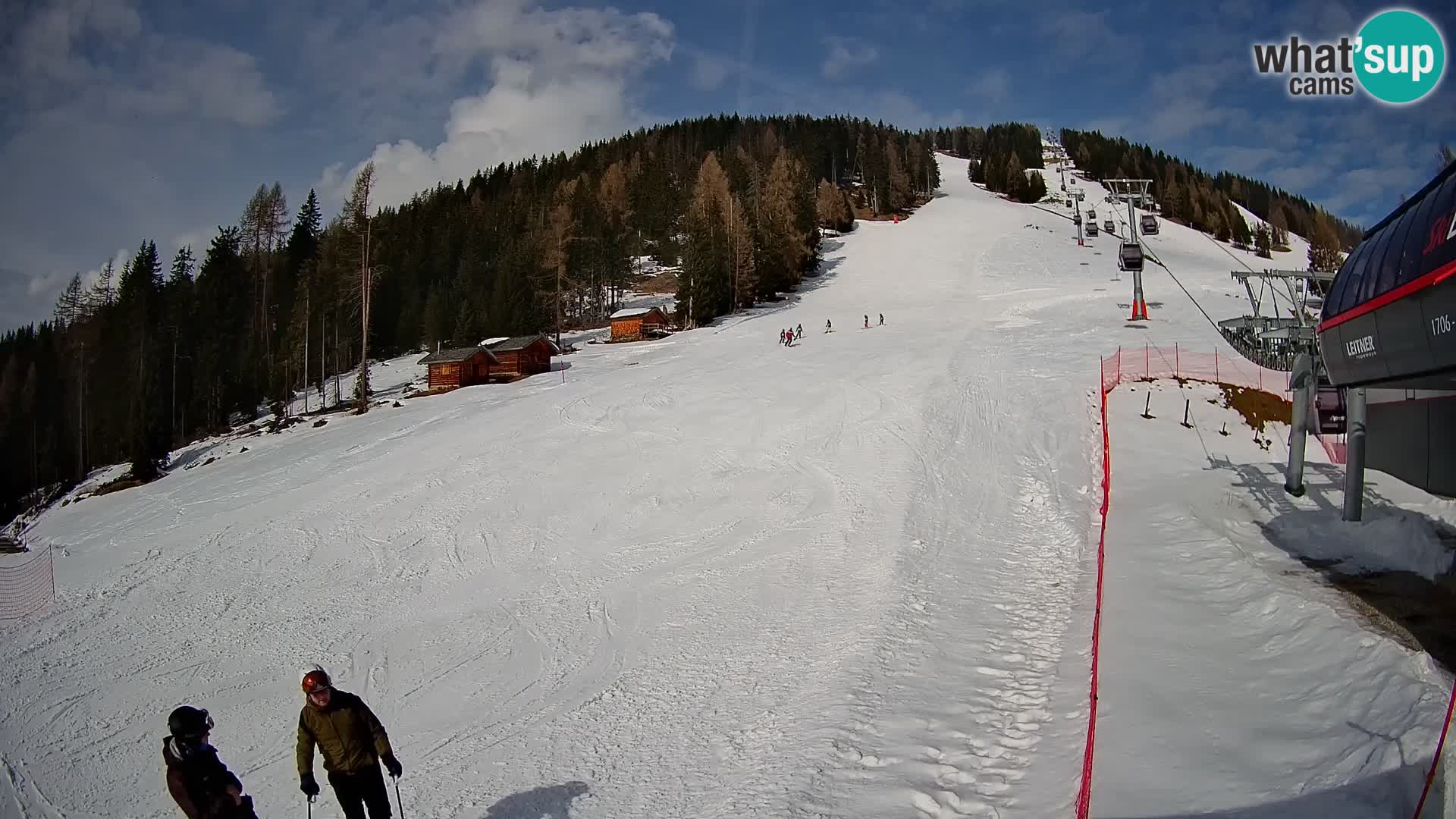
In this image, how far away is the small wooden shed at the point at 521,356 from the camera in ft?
143

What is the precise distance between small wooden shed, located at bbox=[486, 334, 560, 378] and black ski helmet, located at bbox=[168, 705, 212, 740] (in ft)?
128

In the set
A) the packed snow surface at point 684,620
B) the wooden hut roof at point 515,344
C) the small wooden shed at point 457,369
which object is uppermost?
the wooden hut roof at point 515,344

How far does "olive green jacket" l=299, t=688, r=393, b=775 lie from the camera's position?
5.75m

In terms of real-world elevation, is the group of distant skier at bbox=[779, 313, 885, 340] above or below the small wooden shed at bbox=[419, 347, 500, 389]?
above

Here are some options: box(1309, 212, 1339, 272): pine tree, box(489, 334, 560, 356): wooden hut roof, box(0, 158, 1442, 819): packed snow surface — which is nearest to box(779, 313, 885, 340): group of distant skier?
box(0, 158, 1442, 819): packed snow surface

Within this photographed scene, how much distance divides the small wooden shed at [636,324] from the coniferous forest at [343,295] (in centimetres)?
301

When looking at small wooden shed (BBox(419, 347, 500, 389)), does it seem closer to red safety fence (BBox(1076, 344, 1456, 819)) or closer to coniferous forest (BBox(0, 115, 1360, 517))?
coniferous forest (BBox(0, 115, 1360, 517))

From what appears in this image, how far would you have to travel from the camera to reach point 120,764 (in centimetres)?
888

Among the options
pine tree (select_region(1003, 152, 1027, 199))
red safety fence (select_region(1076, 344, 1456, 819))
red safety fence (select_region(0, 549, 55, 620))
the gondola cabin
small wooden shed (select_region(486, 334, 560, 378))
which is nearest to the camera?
red safety fence (select_region(0, 549, 55, 620))

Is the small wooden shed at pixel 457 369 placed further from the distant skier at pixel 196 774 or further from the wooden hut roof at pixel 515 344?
the distant skier at pixel 196 774

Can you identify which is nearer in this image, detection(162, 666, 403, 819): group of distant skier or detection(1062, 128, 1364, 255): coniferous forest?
detection(162, 666, 403, 819): group of distant skier

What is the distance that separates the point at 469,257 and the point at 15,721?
239ft

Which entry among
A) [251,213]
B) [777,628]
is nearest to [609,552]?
[777,628]

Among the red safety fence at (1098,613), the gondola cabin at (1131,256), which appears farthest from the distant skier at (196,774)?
the gondola cabin at (1131,256)
